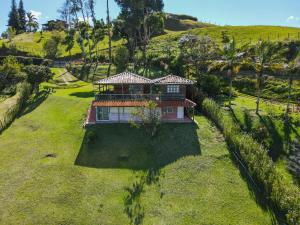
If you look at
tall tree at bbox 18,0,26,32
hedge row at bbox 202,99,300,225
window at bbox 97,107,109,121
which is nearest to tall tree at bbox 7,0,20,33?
tall tree at bbox 18,0,26,32

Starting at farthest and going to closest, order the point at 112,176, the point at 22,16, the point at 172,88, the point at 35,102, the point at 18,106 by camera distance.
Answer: the point at 22,16 → the point at 35,102 → the point at 18,106 → the point at 172,88 → the point at 112,176

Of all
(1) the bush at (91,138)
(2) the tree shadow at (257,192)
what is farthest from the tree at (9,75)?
(2) the tree shadow at (257,192)

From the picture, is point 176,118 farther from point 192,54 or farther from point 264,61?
point 192,54

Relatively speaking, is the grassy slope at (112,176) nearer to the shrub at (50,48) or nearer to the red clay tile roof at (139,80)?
the red clay tile roof at (139,80)

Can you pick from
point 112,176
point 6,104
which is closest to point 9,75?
point 6,104

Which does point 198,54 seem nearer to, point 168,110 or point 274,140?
point 168,110

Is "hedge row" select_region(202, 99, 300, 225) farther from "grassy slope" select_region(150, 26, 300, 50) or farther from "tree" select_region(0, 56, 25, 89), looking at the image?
"grassy slope" select_region(150, 26, 300, 50)
